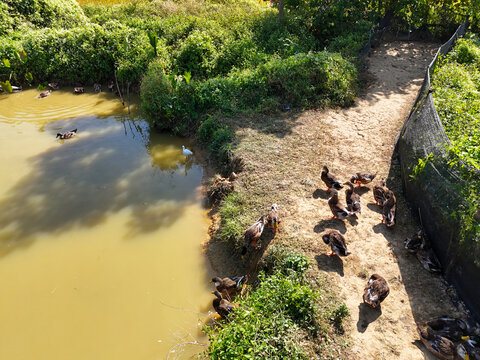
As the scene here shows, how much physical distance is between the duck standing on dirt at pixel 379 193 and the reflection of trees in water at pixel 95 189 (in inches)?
165

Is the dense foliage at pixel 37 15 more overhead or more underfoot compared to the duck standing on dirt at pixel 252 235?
more overhead

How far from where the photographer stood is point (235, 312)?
16.4 ft

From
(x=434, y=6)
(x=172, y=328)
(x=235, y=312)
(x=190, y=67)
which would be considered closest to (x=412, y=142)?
(x=235, y=312)

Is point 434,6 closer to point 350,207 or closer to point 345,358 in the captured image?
point 350,207

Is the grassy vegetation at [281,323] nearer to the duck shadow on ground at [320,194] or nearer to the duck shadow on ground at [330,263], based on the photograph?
the duck shadow on ground at [330,263]

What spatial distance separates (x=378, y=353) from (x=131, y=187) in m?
6.47

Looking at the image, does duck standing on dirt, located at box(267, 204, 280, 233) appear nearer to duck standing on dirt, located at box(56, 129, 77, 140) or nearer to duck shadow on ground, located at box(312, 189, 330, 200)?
duck shadow on ground, located at box(312, 189, 330, 200)

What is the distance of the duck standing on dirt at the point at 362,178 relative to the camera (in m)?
7.24

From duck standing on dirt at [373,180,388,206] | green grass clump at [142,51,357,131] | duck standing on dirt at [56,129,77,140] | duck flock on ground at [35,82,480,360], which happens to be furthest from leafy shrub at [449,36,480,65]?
duck standing on dirt at [56,129,77,140]

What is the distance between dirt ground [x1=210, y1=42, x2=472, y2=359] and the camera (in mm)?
4879

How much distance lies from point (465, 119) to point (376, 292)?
478 cm

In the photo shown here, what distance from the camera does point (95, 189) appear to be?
8281 mm

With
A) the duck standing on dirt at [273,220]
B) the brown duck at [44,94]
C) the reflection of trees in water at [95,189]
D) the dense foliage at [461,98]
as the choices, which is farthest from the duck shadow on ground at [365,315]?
the brown duck at [44,94]

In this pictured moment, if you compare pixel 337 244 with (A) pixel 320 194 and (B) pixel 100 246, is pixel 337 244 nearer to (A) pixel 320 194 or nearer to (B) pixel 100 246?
(A) pixel 320 194
